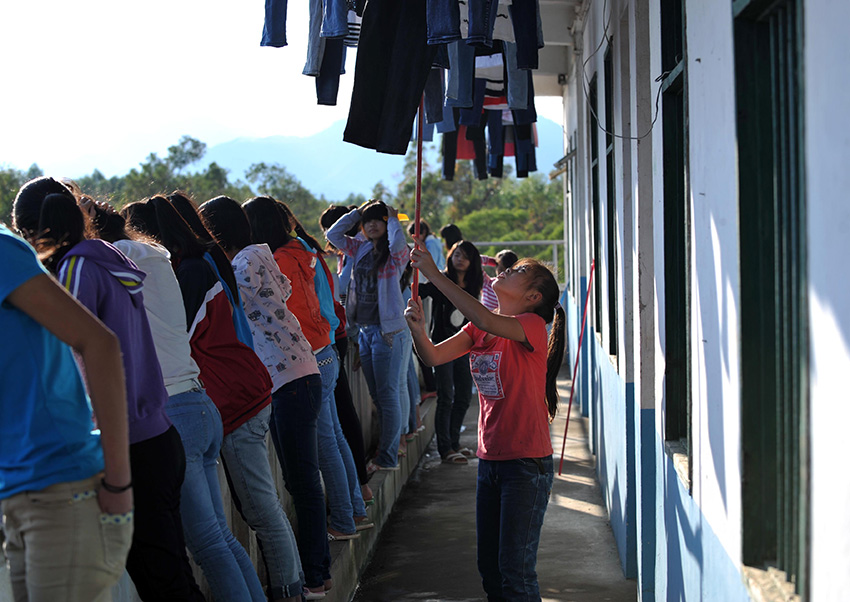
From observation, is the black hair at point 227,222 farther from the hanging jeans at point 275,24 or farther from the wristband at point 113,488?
the wristband at point 113,488

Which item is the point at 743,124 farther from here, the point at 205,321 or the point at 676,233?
the point at 205,321

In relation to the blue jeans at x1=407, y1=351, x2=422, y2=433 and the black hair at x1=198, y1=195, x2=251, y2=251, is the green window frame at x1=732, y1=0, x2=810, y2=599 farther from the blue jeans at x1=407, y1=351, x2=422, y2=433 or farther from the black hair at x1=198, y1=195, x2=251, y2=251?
the blue jeans at x1=407, y1=351, x2=422, y2=433

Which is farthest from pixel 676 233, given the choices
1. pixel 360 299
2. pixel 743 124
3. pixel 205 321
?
pixel 360 299

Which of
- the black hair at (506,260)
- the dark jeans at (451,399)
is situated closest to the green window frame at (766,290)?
the dark jeans at (451,399)

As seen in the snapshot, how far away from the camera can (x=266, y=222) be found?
4660mm

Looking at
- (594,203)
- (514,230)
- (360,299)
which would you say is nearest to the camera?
(360,299)

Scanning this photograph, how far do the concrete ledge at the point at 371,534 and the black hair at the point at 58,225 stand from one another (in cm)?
235

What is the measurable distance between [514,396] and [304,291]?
57.7 inches

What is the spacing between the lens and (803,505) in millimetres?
1918

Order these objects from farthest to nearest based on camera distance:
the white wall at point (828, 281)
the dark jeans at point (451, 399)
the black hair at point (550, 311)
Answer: the dark jeans at point (451, 399) → the black hair at point (550, 311) → the white wall at point (828, 281)

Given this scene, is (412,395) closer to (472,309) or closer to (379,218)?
(379,218)

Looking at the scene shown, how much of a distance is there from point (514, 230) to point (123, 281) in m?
42.3

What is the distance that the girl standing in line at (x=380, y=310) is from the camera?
649cm

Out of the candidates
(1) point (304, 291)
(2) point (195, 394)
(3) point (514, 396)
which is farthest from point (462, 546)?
(2) point (195, 394)
